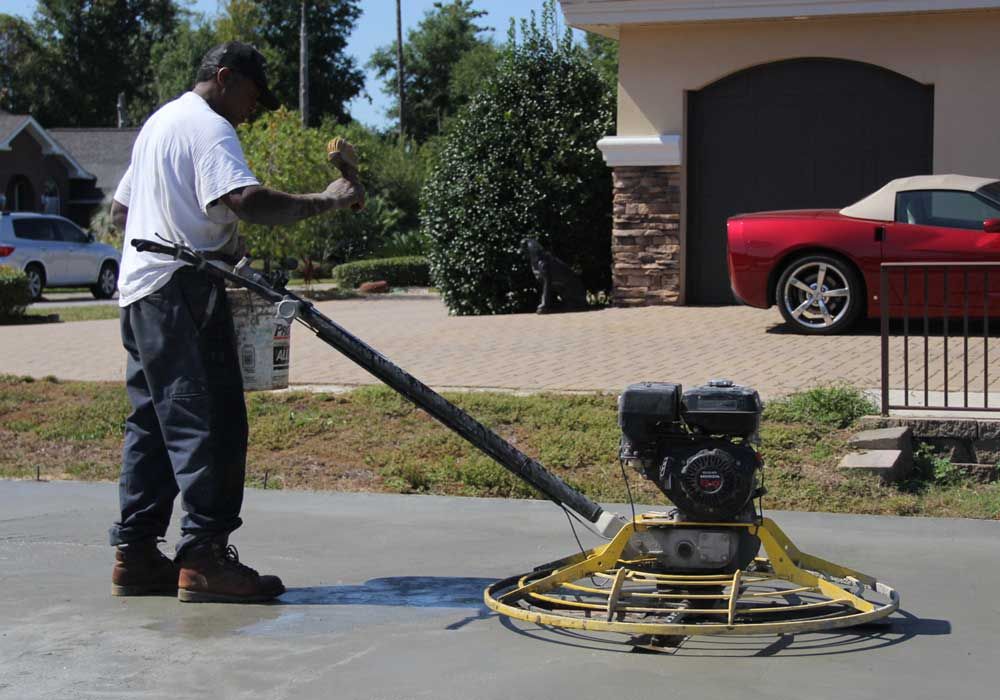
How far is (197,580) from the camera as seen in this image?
208 inches

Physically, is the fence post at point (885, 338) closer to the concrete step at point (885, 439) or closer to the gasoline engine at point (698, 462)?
the concrete step at point (885, 439)

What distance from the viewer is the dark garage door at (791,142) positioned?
1529 centimetres

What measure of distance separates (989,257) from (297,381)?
617 centimetres

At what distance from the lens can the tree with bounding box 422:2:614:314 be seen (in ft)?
54.6

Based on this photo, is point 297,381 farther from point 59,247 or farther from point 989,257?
point 59,247

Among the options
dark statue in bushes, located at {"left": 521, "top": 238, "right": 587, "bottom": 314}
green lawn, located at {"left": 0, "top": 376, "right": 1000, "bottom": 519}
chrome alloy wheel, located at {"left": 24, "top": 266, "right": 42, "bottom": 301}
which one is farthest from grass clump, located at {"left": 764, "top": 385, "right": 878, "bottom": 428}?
chrome alloy wheel, located at {"left": 24, "top": 266, "right": 42, "bottom": 301}

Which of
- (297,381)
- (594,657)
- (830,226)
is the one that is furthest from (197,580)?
(830,226)

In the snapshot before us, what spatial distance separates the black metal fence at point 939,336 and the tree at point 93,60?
204 ft

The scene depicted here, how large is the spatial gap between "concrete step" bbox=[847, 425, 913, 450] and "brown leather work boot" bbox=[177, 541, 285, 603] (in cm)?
418

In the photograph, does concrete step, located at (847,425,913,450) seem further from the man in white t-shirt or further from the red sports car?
the red sports car

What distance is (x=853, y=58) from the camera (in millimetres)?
15281

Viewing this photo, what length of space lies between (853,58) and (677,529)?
37.5 feet

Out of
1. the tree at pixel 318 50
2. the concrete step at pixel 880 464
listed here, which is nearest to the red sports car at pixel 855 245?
the concrete step at pixel 880 464

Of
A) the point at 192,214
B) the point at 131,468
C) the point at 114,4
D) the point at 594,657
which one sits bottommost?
the point at 594,657
